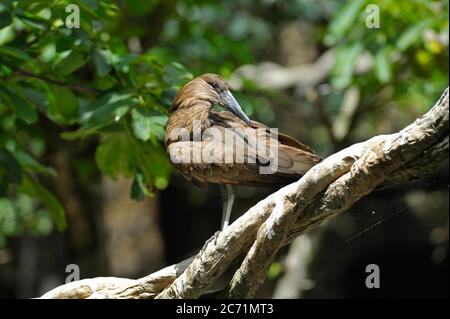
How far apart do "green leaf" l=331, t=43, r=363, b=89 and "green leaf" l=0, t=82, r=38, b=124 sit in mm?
2951

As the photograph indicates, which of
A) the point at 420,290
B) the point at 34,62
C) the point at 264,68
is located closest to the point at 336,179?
the point at 34,62

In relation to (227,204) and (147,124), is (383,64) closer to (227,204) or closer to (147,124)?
(147,124)

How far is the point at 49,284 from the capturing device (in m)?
8.91

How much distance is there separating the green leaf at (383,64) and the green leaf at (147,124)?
94.5 inches

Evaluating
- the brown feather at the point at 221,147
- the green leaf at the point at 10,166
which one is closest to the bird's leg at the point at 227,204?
the brown feather at the point at 221,147

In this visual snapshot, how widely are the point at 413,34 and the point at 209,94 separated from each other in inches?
96.4

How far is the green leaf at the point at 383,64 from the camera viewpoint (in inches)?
274

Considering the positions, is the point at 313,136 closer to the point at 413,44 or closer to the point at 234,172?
the point at 413,44

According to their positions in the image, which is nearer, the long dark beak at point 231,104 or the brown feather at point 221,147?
the brown feather at point 221,147

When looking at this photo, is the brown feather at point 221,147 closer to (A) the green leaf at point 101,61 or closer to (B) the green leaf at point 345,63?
(A) the green leaf at point 101,61

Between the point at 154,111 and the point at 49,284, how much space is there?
165 inches

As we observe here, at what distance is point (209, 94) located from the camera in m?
4.82

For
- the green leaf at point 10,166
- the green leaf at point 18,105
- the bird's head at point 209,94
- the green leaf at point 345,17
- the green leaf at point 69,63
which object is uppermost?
the green leaf at point 345,17

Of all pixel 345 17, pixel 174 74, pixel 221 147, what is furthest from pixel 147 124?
pixel 345 17
